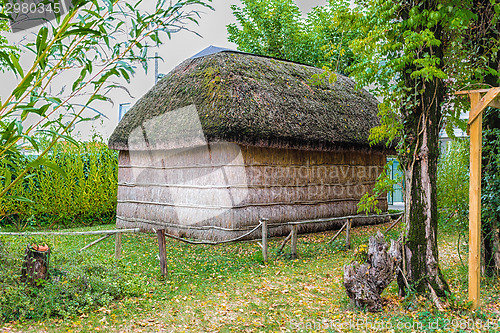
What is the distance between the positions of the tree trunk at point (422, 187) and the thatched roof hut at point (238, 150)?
143 inches

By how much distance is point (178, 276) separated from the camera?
597cm

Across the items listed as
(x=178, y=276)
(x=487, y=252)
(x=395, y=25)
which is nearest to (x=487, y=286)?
(x=487, y=252)

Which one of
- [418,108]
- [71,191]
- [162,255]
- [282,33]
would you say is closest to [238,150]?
[162,255]

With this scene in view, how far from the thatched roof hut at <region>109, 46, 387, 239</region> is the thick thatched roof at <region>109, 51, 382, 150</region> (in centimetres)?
3

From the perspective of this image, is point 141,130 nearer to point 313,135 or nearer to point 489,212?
point 313,135

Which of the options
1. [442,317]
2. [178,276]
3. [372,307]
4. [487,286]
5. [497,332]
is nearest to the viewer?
[497,332]

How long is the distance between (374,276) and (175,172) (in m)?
5.40

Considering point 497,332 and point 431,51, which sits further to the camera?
point 431,51

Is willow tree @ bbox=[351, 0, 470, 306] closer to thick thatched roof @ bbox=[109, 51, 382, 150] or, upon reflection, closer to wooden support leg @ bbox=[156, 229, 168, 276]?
wooden support leg @ bbox=[156, 229, 168, 276]

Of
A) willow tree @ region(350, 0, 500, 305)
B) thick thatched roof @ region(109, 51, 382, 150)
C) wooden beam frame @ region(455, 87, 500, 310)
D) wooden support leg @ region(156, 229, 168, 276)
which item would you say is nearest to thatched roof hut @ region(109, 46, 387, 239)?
thick thatched roof @ region(109, 51, 382, 150)

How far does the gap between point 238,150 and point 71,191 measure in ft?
17.8

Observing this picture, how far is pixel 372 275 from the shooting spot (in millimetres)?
4613

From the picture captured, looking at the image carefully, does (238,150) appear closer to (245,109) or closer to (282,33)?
(245,109)

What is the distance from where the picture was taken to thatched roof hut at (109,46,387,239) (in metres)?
8.12
